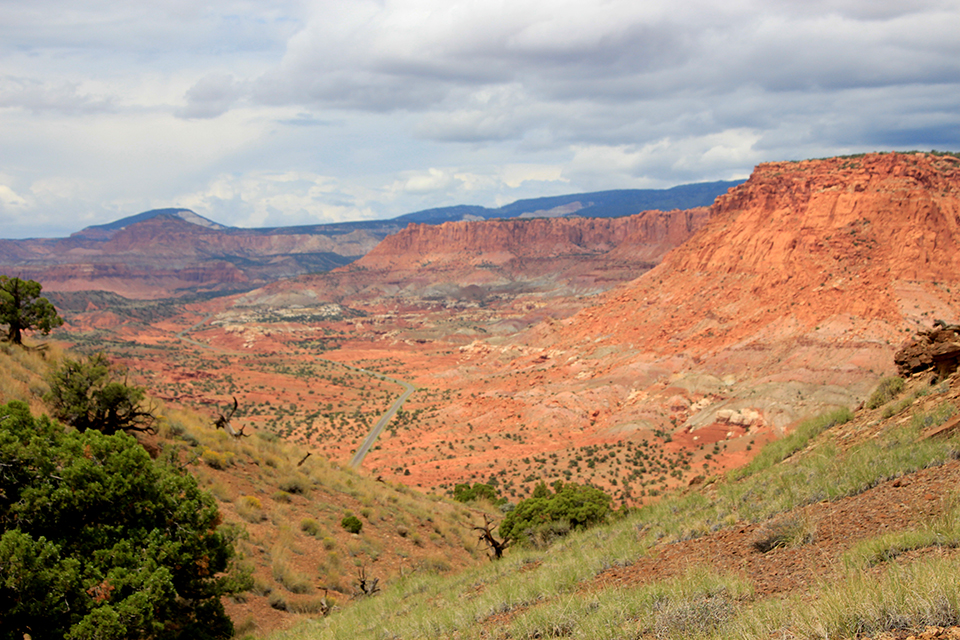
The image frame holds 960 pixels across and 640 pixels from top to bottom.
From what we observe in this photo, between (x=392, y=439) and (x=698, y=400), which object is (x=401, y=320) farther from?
(x=698, y=400)

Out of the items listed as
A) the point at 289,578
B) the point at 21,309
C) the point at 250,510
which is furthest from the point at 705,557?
the point at 21,309

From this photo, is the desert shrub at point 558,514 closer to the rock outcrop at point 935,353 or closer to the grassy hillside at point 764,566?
the grassy hillside at point 764,566

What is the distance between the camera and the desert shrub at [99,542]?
27.9 feet

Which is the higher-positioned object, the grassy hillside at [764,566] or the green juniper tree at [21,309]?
the green juniper tree at [21,309]

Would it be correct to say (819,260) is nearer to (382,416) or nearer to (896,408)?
(382,416)

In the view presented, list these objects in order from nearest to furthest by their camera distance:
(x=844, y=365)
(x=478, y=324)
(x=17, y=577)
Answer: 1. (x=17, y=577)
2. (x=844, y=365)
3. (x=478, y=324)

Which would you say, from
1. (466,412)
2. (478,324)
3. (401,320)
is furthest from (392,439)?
(401,320)

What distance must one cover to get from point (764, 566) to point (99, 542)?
10082 millimetres

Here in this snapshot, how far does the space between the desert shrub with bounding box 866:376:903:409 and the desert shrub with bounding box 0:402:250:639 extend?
1608cm

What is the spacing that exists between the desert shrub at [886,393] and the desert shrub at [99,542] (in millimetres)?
16076

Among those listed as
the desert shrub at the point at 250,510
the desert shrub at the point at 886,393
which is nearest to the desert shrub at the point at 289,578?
the desert shrub at the point at 250,510

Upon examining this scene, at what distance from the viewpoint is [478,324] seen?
469 feet

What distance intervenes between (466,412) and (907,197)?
49.2 meters

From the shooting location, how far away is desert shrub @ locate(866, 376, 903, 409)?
49.6ft
